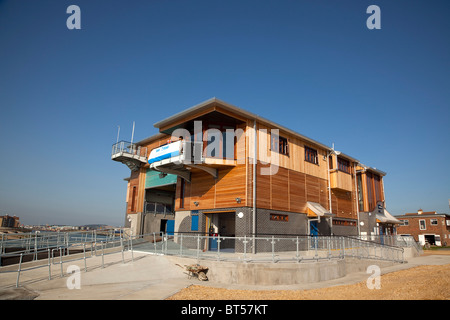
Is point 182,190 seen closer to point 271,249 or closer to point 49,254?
point 271,249

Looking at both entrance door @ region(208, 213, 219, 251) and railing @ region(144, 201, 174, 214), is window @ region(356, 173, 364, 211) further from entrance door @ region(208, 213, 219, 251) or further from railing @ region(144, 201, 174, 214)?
railing @ region(144, 201, 174, 214)

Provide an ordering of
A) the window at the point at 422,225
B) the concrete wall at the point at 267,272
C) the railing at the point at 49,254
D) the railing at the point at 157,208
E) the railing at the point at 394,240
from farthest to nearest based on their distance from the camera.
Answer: the window at the point at 422,225
the railing at the point at 157,208
the railing at the point at 394,240
the concrete wall at the point at 267,272
the railing at the point at 49,254

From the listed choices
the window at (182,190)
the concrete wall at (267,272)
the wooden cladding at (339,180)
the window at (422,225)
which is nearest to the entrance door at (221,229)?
the window at (182,190)

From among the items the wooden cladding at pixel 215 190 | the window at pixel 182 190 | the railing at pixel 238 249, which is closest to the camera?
the railing at pixel 238 249

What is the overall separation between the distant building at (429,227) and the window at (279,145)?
40.5 metres

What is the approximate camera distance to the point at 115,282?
1138 cm

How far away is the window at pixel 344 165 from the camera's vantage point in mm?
25812

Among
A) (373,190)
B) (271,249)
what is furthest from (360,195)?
(271,249)

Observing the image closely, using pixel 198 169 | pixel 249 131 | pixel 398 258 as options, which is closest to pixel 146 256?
pixel 198 169

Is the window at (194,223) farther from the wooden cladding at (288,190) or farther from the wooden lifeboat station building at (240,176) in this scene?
the wooden cladding at (288,190)

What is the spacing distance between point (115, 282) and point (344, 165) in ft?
72.5

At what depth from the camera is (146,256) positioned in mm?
14812

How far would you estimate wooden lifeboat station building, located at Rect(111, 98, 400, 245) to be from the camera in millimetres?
17031

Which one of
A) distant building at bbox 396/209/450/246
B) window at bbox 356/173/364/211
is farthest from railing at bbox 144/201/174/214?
distant building at bbox 396/209/450/246
